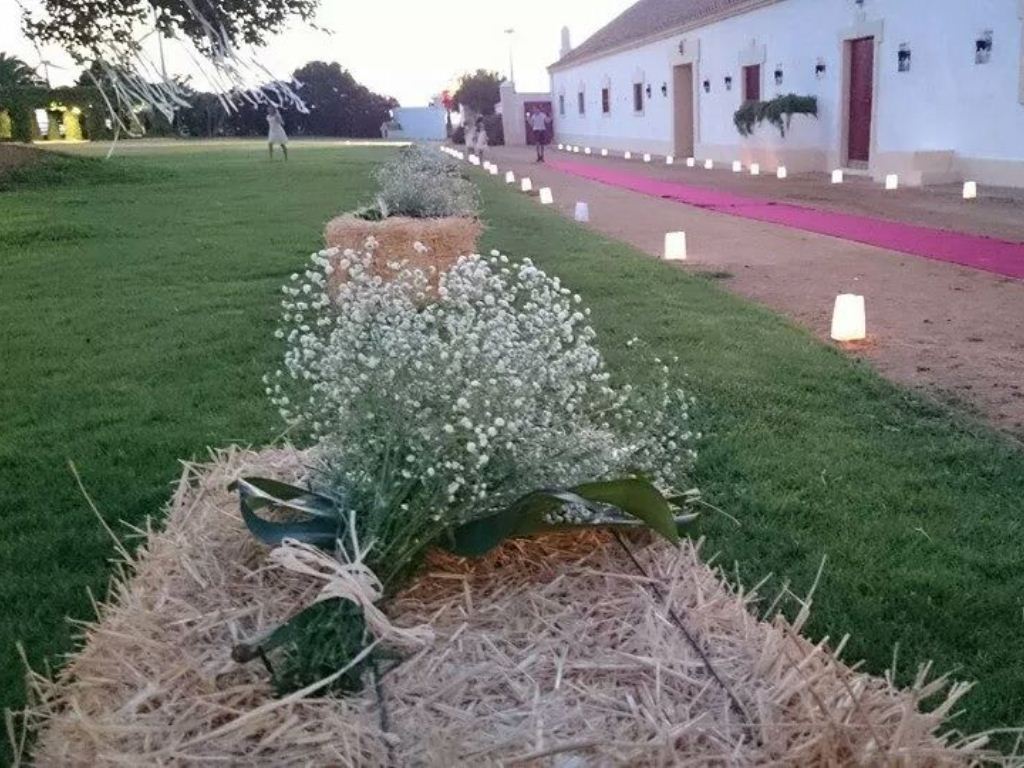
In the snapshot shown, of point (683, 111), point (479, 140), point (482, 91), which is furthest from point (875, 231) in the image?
point (482, 91)

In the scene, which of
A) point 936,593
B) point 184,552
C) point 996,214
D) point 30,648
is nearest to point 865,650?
point 936,593

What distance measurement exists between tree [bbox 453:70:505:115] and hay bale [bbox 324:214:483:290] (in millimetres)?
43324

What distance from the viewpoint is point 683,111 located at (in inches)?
1176

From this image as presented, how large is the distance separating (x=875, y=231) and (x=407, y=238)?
21.5ft

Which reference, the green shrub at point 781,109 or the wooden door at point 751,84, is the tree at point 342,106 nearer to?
the wooden door at point 751,84

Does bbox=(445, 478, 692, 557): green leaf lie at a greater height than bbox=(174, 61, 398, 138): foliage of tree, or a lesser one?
lesser

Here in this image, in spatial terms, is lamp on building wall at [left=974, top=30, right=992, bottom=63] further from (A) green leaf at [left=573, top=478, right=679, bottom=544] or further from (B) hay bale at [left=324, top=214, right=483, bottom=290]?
(A) green leaf at [left=573, top=478, right=679, bottom=544]

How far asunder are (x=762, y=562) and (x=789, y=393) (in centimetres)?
200

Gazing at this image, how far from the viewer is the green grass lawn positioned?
3029 mm

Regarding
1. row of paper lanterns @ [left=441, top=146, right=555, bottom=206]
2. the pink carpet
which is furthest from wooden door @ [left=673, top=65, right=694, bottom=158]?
the pink carpet

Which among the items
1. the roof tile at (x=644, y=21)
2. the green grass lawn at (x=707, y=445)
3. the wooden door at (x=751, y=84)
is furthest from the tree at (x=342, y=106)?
the green grass lawn at (x=707, y=445)

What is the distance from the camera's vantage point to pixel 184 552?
1.95 meters

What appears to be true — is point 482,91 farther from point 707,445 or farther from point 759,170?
point 707,445

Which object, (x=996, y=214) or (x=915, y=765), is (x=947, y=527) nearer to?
(x=915, y=765)
